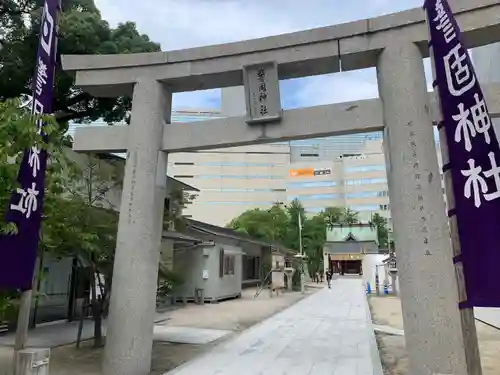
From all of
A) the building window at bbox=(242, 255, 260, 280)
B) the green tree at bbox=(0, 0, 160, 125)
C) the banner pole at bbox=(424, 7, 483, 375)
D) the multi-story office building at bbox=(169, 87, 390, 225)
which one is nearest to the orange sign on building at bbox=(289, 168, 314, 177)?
the multi-story office building at bbox=(169, 87, 390, 225)

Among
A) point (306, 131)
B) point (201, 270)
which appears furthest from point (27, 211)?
point (201, 270)

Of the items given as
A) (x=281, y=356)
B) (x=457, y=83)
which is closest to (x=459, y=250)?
(x=457, y=83)

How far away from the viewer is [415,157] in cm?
644

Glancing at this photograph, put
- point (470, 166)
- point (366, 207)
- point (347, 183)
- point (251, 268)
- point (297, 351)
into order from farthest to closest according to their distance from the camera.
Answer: point (347, 183) < point (366, 207) < point (251, 268) < point (297, 351) < point (470, 166)

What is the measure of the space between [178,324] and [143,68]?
877 cm

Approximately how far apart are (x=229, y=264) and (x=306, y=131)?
16.9 metres

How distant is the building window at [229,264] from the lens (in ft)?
73.9

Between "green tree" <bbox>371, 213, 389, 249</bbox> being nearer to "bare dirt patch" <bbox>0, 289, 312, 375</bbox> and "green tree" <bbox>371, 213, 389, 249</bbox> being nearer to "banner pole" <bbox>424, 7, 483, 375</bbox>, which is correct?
"bare dirt patch" <bbox>0, 289, 312, 375</bbox>

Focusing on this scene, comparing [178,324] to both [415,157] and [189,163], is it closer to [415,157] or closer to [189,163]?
[415,157]

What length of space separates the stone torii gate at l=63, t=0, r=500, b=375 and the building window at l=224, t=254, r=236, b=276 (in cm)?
1529

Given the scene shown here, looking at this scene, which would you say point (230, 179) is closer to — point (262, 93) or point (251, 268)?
point (251, 268)

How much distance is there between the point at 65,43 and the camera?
43.9ft

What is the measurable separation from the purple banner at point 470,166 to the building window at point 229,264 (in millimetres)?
19196

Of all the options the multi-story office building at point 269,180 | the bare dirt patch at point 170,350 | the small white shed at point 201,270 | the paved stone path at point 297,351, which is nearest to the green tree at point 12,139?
the bare dirt patch at point 170,350
